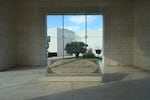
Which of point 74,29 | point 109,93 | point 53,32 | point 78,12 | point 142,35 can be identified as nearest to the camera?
point 109,93

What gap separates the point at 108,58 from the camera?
10.0 m

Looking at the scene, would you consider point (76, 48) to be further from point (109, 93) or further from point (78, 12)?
point (109, 93)

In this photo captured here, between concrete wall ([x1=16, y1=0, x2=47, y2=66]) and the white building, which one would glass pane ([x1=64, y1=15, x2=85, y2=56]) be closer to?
the white building

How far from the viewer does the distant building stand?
34.1 feet

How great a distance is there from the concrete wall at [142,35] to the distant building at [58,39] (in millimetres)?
3271

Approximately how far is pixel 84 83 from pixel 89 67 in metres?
0.61

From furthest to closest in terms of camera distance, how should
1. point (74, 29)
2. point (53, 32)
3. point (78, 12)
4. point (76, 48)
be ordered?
Result: point (76, 48), point (74, 29), point (53, 32), point (78, 12)

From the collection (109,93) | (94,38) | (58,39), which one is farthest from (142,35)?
(109,93)

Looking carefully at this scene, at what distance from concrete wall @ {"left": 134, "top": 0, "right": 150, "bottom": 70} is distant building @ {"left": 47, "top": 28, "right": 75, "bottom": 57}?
3.27m

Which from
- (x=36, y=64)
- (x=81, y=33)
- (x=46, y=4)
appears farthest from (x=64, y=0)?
(x=36, y=64)

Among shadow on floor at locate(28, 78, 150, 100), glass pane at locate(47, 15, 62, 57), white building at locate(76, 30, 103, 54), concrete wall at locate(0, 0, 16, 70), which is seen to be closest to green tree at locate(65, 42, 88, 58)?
white building at locate(76, 30, 103, 54)

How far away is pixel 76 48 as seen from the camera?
34.9 feet

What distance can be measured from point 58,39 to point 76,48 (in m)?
1.07

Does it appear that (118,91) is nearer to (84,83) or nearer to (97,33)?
(84,83)
